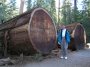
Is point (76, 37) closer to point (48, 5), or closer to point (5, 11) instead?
point (5, 11)

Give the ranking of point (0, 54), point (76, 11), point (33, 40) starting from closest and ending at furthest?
point (33, 40), point (0, 54), point (76, 11)

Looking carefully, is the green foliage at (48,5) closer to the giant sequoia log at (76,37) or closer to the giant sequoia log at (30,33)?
the giant sequoia log at (76,37)

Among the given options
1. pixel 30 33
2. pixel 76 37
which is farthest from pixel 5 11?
pixel 30 33

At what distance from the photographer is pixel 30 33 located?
10.8 m

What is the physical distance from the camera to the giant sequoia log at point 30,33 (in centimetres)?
1086

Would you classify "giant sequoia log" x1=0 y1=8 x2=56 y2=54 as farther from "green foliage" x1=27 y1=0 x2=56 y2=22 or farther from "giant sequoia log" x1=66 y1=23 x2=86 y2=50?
"green foliage" x1=27 y1=0 x2=56 y2=22

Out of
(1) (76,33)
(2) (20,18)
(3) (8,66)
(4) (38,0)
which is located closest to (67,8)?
(4) (38,0)

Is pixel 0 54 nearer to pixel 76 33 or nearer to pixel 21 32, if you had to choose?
pixel 21 32

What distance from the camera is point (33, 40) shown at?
35.8 feet

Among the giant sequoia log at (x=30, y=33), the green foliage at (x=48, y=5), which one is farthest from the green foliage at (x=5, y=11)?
the green foliage at (x=48, y=5)

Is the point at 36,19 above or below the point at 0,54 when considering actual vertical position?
above

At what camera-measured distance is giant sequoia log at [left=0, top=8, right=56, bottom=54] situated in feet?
35.6

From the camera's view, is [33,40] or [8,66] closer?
[8,66]

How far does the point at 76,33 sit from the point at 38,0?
18.5m
